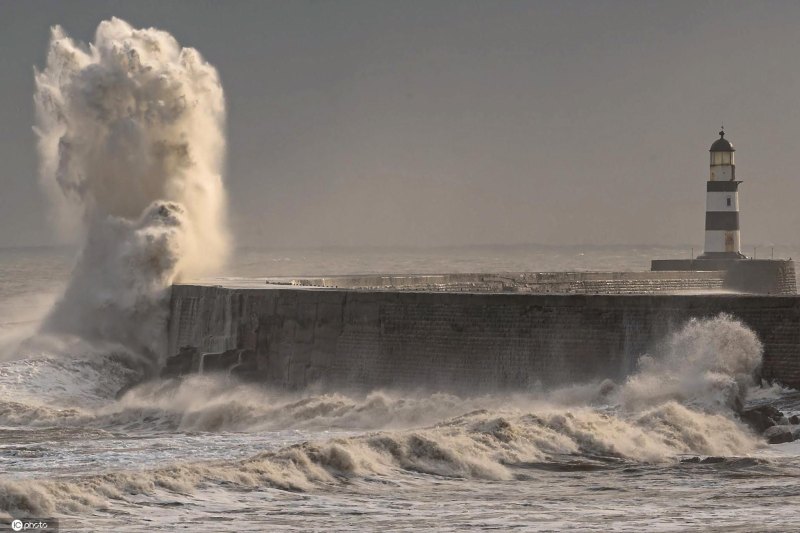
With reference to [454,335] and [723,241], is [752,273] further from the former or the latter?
[454,335]

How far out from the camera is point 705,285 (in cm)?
2670

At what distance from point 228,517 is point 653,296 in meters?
6.54

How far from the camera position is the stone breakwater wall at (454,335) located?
49.9ft

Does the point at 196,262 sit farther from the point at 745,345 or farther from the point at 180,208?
the point at 745,345

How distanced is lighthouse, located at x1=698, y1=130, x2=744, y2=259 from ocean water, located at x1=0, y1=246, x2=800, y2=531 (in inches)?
506

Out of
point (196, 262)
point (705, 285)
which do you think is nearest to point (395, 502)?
point (196, 262)

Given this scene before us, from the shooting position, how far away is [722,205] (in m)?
27.7
